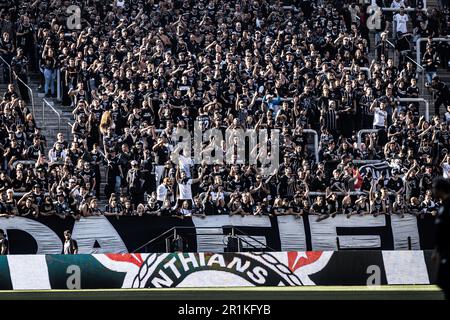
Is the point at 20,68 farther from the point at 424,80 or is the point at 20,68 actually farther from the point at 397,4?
the point at 397,4

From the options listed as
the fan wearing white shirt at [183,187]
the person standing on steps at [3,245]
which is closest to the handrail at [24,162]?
the person standing on steps at [3,245]

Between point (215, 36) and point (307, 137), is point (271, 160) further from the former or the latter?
point (215, 36)

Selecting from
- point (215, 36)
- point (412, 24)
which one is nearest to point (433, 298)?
point (215, 36)

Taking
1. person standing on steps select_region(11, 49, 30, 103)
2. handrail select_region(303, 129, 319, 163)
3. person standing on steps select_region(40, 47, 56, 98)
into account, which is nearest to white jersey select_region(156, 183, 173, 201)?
handrail select_region(303, 129, 319, 163)

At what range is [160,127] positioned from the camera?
28547 mm

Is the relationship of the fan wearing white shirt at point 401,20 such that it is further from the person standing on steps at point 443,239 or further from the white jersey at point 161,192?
the person standing on steps at point 443,239

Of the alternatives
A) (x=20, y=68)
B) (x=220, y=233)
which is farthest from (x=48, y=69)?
(x=220, y=233)

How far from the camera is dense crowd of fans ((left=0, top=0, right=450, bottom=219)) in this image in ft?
88.6

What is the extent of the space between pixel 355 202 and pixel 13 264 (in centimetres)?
966

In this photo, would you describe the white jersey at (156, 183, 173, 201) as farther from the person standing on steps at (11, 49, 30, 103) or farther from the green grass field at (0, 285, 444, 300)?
the green grass field at (0, 285, 444, 300)

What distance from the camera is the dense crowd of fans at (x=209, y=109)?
2700 centimetres

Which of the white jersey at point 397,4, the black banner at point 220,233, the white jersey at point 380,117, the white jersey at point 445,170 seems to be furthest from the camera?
the white jersey at point 397,4

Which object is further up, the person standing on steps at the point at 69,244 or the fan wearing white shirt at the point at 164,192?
the fan wearing white shirt at the point at 164,192
